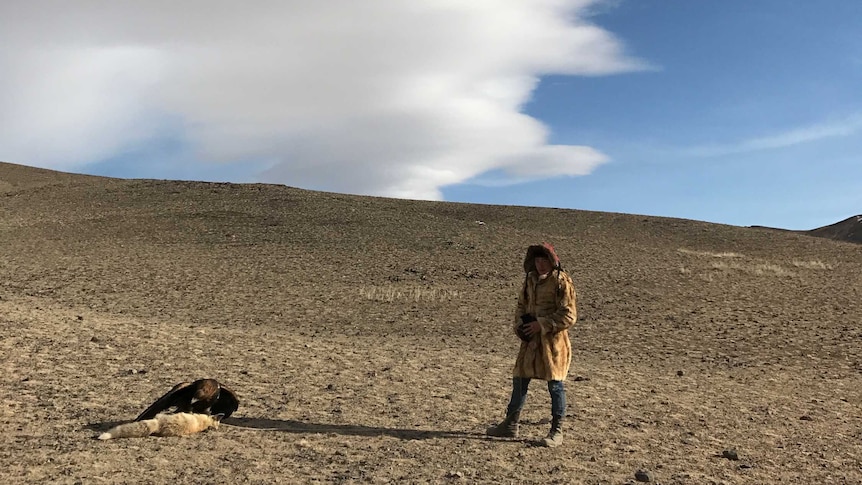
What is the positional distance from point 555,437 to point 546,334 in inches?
38.3

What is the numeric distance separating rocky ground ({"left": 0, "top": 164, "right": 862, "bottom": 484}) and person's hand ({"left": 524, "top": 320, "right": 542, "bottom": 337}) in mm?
1072

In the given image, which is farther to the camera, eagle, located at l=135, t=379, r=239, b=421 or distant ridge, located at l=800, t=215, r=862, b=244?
distant ridge, located at l=800, t=215, r=862, b=244

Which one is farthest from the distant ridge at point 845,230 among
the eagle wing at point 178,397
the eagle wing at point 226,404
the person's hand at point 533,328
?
the eagle wing at point 178,397

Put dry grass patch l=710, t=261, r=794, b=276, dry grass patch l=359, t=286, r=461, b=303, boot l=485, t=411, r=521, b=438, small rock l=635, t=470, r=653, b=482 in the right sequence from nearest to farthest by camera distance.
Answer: small rock l=635, t=470, r=653, b=482 → boot l=485, t=411, r=521, b=438 → dry grass patch l=359, t=286, r=461, b=303 → dry grass patch l=710, t=261, r=794, b=276

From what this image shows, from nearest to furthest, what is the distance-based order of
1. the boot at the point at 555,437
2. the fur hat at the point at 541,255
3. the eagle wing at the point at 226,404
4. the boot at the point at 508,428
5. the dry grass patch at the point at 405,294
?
1. the boot at the point at 555,437
2. the fur hat at the point at 541,255
3. the boot at the point at 508,428
4. the eagle wing at the point at 226,404
5. the dry grass patch at the point at 405,294

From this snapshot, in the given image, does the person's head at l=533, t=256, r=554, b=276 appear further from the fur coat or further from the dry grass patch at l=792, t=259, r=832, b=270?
the dry grass patch at l=792, t=259, r=832, b=270

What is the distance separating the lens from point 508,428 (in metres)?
6.66

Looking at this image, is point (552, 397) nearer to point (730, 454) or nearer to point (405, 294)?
point (730, 454)

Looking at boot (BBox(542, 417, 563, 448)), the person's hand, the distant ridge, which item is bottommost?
boot (BBox(542, 417, 563, 448))

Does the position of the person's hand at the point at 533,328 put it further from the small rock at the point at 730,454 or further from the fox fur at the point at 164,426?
the fox fur at the point at 164,426

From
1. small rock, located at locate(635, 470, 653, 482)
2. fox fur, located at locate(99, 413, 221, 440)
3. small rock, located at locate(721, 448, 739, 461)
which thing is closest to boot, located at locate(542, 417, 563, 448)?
small rock, located at locate(635, 470, 653, 482)

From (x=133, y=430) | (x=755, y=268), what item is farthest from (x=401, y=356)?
(x=755, y=268)

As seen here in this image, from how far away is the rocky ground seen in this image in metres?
5.87

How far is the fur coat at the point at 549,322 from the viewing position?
6.41m
